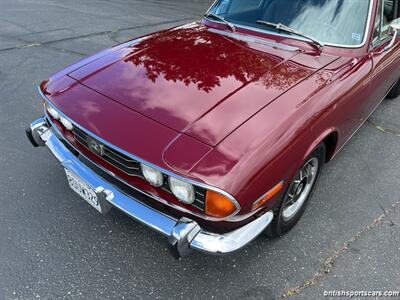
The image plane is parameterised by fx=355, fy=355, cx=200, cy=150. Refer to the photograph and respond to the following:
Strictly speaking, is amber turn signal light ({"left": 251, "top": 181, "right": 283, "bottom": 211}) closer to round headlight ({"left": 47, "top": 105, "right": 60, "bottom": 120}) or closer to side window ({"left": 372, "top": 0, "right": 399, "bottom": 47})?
round headlight ({"left": 47, "top": 105, "right": 60, "bottom": 120})

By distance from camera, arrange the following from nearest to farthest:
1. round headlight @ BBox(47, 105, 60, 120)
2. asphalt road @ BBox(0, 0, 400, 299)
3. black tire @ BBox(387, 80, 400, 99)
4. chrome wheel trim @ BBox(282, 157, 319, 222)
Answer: asphalt road @ BBox(0, 0, 400, 299)
round headlight @ BBox(47, 105, 60, 120)
chrome wheel trim @ BBox(282, 157, 319, 222)
black tire @ BBox(387, 80, 400, 99)

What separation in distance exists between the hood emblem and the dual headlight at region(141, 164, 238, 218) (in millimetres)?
335

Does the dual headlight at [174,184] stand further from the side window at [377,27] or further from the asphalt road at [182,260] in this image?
the side window at [377,27]

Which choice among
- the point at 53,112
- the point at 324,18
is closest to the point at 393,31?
the point at 324,18

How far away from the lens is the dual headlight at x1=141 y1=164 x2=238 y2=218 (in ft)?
5.64

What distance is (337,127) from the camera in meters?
2.47

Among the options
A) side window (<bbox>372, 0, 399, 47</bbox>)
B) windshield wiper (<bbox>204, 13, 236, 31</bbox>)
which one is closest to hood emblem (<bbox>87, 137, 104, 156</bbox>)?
windshield wiper (<bbox>204, 13, 236, 31</bbox>)

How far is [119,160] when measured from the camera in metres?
1.99

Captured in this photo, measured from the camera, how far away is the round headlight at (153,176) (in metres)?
1.83

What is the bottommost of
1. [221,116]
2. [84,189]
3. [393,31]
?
[84,189]

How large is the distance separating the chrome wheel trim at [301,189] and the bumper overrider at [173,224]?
0.43 m

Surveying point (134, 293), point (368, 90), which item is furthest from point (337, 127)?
point (134, 293)

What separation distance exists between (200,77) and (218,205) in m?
0.93

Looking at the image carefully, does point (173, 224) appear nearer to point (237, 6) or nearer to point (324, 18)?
point (324, 18)
